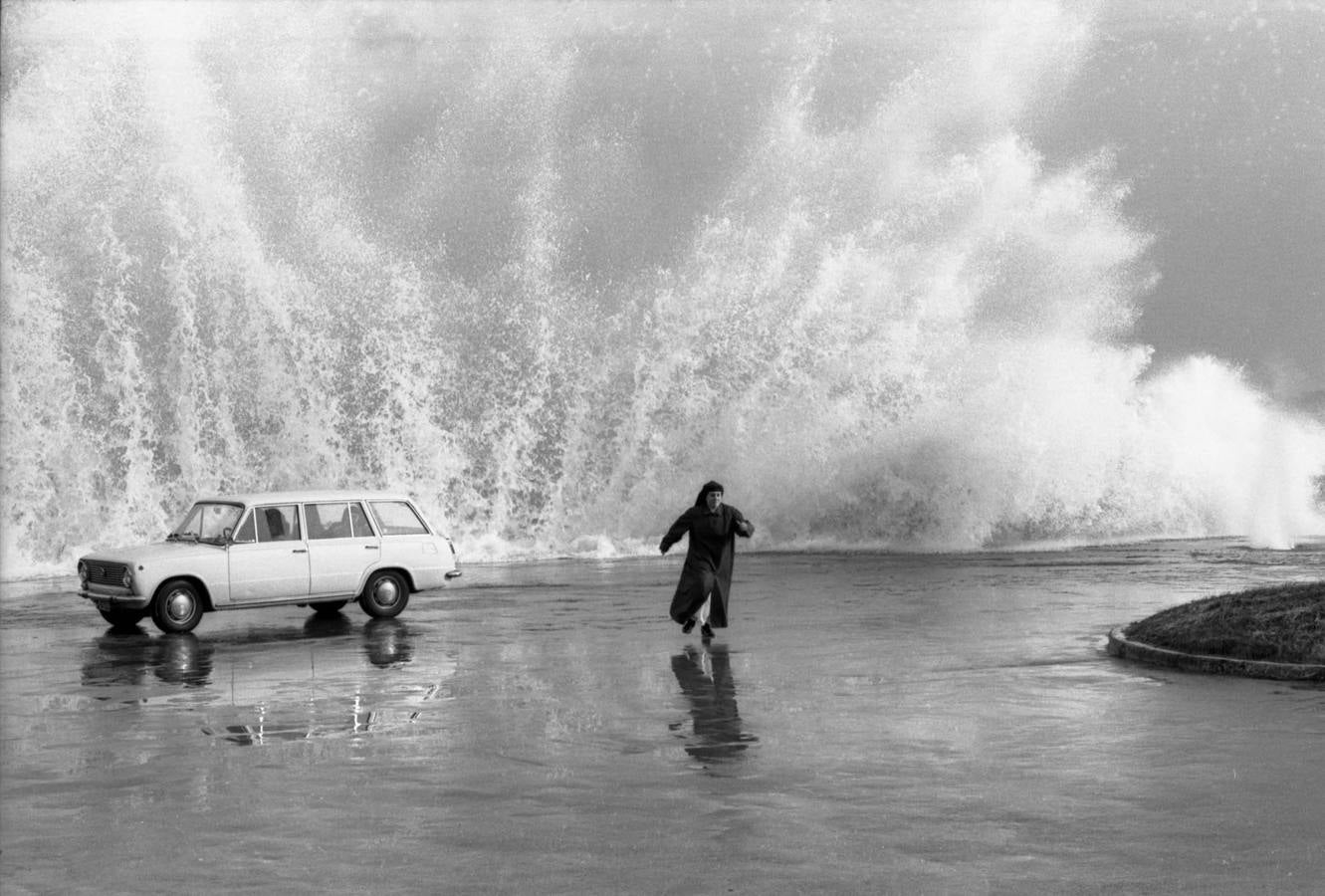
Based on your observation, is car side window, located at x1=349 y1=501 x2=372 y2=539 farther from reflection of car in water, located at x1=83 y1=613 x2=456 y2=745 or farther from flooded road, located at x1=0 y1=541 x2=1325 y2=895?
flooded road, located at x1=0 y1=541 x2=1325 y2=895

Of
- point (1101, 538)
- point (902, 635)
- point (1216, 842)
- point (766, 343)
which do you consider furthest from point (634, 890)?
point (766, 343)

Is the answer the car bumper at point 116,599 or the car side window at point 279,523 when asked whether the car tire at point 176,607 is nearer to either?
the car bumper at point 116,599

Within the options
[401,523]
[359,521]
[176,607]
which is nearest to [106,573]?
[176,607]

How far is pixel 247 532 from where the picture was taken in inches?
826

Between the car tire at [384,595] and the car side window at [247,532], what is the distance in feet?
5.07

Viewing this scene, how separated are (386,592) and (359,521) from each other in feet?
3.22

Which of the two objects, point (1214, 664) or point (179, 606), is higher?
point (179, 606)

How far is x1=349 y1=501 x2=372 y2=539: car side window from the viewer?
71.7ft

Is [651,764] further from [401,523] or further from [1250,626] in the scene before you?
[401,523]

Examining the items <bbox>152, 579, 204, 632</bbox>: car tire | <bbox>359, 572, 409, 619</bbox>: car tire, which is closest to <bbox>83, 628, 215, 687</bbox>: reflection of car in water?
<bbox>152, 579, 204, 632</bbox>: car tire

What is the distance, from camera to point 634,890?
7.00 meters

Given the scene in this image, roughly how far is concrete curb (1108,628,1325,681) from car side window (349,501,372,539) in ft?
32.0

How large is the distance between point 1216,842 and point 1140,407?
43167 millimetres

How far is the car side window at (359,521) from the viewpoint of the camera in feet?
71.7
